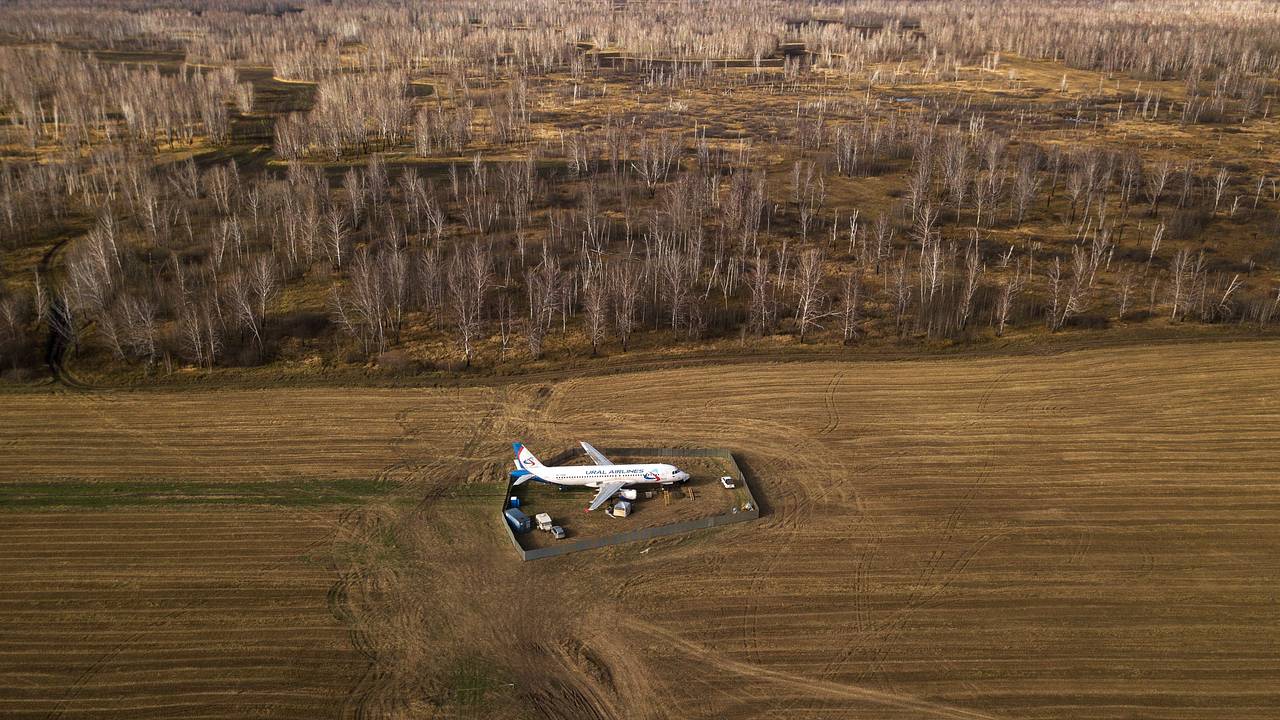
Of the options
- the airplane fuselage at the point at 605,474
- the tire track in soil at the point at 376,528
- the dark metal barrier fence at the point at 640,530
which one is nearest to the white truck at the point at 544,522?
the dark metal barrier fence at the point at 640,530

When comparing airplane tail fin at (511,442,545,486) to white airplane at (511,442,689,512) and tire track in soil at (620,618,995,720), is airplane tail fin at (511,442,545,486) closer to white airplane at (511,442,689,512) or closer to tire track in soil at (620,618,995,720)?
white airplane at (511,442,689,512)

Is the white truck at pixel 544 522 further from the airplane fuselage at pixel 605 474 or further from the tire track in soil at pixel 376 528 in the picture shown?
the tire track in soil at pixel 376 528

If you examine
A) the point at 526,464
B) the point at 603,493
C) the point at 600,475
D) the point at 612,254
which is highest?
the point at 612,254

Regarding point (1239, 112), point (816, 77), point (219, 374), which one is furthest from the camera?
point (816, 77)

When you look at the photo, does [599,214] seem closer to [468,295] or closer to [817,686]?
[468,295]

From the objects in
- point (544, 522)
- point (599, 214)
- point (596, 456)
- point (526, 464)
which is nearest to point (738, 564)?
point (544, 522)

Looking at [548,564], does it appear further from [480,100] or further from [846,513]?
[480,100]

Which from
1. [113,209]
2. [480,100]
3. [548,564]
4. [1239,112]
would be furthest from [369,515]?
[1239,112]
